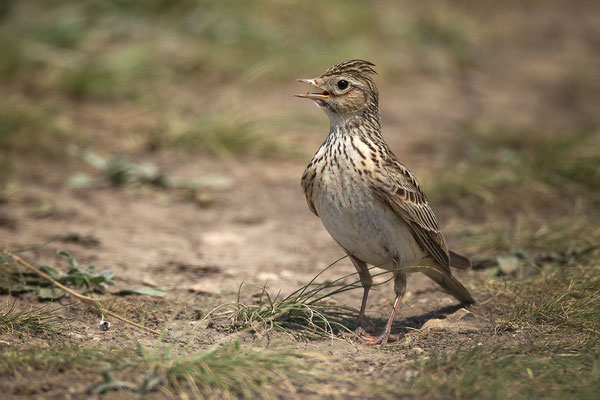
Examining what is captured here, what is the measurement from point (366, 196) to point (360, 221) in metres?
0.15

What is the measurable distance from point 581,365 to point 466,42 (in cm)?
1008

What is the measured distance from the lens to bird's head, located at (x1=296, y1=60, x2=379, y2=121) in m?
4.49

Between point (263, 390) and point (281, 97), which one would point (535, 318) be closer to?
point (263, 390)

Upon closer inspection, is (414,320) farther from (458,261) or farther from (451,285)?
→ (458,261)

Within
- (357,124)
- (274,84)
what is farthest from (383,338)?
(274,84)

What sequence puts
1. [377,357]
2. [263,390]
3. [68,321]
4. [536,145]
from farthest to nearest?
[536,145] < [68,321] < [377,357] < [263,390]

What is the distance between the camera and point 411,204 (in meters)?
4.30

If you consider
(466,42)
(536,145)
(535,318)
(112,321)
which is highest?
(466,42)

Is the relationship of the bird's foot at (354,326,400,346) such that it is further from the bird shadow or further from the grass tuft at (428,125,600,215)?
the grass tuft at (428,125,600,215)

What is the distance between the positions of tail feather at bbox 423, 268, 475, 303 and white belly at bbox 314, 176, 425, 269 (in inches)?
17.8

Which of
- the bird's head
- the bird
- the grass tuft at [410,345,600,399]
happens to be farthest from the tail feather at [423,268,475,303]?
the bird's head

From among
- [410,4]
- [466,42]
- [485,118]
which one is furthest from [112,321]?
[410,4]

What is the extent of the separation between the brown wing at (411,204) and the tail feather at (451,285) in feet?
0.25

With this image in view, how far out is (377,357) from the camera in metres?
3.92
